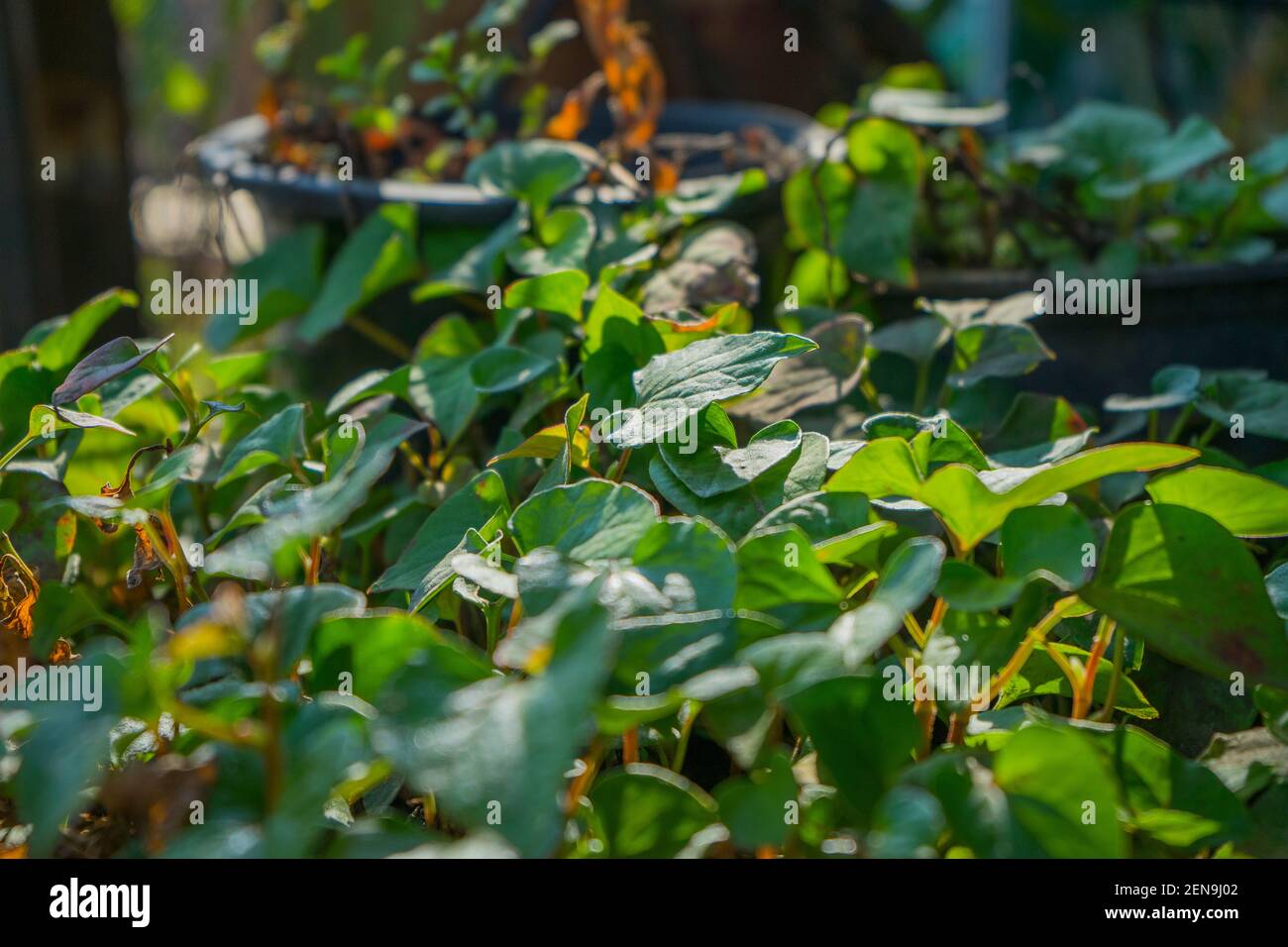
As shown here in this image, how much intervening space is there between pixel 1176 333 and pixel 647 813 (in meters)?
0.72

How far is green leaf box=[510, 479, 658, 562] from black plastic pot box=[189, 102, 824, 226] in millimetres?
456

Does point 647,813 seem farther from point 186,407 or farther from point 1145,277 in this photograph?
point 1145,277

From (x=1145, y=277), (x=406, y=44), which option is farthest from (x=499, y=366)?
(x=406, y=44)

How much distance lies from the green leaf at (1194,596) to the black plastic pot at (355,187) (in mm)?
544

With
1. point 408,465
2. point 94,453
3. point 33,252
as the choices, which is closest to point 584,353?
point 408,465

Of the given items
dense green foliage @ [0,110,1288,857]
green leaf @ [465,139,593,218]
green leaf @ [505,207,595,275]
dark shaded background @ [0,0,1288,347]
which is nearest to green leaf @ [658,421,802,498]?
dense green foliage @ [0,110,1288,857]

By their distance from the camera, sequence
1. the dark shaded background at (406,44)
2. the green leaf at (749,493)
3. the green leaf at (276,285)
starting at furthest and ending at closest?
the dark shaded background at (406,44) → the green leaf at (276,285) → the green leaf at (749,493)

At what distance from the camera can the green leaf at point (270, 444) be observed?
55 centimetres

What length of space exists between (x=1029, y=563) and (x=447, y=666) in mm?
226

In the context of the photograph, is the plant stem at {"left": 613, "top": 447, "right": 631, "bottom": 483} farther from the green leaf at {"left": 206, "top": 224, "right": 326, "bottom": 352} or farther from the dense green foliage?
the green leaf at {"left": 206, "top": 224, "right": 326, "bottom": 352}

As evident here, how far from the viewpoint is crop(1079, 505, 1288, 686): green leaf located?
0.44 m

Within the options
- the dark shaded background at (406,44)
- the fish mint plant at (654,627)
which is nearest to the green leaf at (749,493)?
the fish mint plant at (654,627)

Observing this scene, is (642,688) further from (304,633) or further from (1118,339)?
(1118,339)

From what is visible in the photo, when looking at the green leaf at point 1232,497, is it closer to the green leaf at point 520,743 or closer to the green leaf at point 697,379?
the green leaf at point 697,379
